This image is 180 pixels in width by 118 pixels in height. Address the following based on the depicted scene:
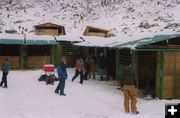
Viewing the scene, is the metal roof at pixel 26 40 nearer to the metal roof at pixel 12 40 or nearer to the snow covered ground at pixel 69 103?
the metal roof at pixel 12 40

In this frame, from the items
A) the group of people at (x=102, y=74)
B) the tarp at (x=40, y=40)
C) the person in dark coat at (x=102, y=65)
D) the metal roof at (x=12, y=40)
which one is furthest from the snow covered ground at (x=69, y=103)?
the tarp at (x=40, y=40)

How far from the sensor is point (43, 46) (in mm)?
26719

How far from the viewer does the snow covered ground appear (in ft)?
34.3

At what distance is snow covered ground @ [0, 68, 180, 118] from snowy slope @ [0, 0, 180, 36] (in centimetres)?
2306

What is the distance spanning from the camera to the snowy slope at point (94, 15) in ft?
146

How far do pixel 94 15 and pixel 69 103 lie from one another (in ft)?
151

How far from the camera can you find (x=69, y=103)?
12.3 metres

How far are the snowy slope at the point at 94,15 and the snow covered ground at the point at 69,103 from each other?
23.1 meters

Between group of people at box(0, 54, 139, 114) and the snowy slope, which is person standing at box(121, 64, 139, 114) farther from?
the snowy slope

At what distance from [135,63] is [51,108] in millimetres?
5747

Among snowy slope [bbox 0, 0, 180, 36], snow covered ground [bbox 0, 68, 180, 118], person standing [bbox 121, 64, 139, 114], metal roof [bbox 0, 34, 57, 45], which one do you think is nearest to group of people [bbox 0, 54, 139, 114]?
person standing [bbox 121, 64, 139, 114]

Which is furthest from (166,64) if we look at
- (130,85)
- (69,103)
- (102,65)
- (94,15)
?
(94,15)

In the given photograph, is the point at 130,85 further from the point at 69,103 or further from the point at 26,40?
the point at 26,40

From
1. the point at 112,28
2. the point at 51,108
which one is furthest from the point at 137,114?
the point at 112,28
